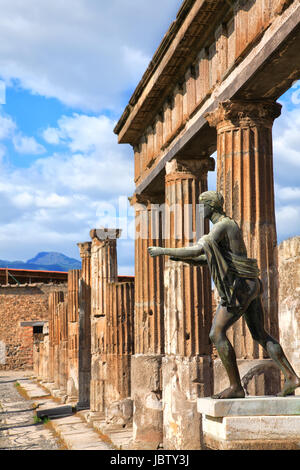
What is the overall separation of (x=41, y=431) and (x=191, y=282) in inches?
229

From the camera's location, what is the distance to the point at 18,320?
3688 cm

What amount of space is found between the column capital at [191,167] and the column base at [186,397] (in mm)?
2878

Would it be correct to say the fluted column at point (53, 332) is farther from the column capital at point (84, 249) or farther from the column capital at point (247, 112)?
the column capital at point (247, 112)

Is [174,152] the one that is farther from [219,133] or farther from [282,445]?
[282,445]

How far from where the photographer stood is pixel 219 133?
766cm

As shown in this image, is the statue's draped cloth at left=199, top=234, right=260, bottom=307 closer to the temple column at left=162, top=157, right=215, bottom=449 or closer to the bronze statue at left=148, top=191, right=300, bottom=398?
the bronze statue at left=148, top=191, right=300, bottom=398

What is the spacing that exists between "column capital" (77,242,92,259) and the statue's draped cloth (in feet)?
40.5

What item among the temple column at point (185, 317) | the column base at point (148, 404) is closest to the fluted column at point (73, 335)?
the column base at point (148, 404)

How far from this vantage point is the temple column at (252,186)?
7.03 metres

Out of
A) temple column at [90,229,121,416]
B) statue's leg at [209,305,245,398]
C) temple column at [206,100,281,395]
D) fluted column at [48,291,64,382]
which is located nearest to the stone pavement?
temple column at [90,229,121,416]

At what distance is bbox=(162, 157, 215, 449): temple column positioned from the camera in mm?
8969

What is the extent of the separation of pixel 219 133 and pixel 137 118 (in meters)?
4.34

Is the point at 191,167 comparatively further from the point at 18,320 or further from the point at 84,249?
the point at 18,320
